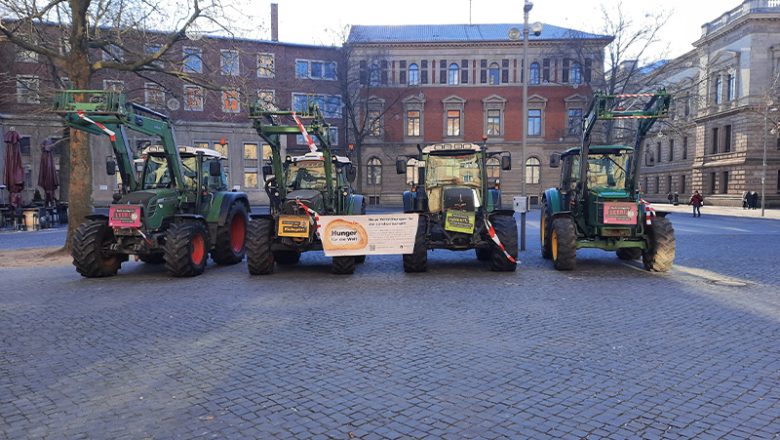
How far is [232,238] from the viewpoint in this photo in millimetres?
13430

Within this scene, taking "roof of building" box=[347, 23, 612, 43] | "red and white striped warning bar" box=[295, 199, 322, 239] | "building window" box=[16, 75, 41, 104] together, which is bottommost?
"red and white striped warning bar" box=[295, 199, 322, 239]

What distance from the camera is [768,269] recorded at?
1134 cm

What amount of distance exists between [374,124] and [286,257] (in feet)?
113

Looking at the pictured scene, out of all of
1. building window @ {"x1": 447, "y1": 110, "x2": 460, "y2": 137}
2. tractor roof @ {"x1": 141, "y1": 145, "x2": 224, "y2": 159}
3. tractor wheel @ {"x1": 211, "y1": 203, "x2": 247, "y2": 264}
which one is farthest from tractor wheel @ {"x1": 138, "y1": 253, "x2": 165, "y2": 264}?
building window @ {"x1": 447, "y1": 110, "x2": 460, "y2": 137}

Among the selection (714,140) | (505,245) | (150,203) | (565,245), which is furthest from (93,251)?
(714,140)

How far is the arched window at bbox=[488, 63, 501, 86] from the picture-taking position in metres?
50.2

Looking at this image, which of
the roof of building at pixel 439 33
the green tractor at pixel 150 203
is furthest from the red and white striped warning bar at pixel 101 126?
the roof of building at pixel 439 33

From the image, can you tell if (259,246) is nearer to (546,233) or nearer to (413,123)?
(546,233)

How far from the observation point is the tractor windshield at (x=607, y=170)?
12.1 metres

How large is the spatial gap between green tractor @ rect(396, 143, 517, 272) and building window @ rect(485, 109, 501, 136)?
3903 cm

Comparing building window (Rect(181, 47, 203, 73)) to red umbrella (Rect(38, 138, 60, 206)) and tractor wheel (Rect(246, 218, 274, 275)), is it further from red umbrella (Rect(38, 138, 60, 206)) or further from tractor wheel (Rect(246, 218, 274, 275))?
red umbrella (Rect(38, 138, 60, 206))

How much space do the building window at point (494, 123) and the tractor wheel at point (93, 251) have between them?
1696 inches

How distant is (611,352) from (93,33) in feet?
55.1

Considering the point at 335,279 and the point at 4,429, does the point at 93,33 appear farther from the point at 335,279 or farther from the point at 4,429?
the point at 4,429
